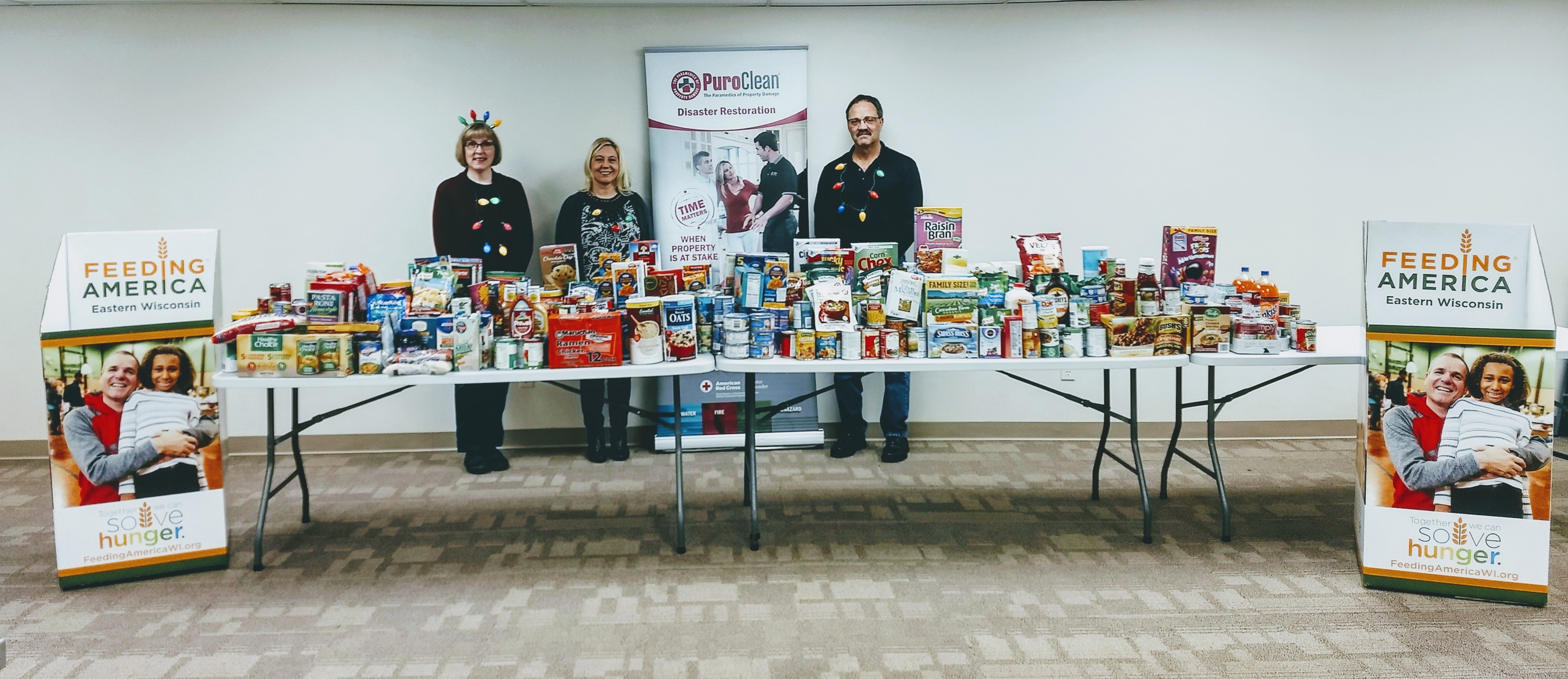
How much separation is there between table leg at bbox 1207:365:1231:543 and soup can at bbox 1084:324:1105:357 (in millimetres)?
545

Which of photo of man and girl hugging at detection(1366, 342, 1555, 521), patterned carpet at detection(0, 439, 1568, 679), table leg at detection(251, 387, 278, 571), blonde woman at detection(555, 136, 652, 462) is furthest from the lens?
blonde woman at detection(555, 136, 652, 462)

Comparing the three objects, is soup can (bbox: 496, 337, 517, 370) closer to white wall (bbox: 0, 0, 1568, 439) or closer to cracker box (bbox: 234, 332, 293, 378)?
cracker box (bbox: 234, 332, 293, 378)

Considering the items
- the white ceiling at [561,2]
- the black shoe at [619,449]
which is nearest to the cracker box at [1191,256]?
the white ceiling at [561,2]

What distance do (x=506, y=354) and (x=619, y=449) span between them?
5.98ft

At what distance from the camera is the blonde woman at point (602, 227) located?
4.62 metres

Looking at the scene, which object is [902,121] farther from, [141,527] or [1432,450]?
[141,527]

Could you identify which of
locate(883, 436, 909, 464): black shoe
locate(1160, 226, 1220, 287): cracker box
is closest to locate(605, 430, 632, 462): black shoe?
locate(883, 436, 909, 464): black shoe

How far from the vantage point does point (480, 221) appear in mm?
4512

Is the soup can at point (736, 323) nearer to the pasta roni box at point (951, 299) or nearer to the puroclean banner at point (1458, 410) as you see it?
the pasta roni box at point (951, 299)

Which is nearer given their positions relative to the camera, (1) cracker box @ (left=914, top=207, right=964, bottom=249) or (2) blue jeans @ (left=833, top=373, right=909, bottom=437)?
(1) cracker box @ (left=914, top=207, right=964, bottom=249)

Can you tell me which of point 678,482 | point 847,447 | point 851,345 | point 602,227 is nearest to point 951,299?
point 851,345

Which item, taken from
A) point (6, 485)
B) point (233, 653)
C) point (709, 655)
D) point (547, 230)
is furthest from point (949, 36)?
point (6, 485)

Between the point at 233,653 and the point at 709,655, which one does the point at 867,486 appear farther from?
the point at 233,653

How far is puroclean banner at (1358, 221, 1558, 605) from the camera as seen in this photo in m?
2.77
